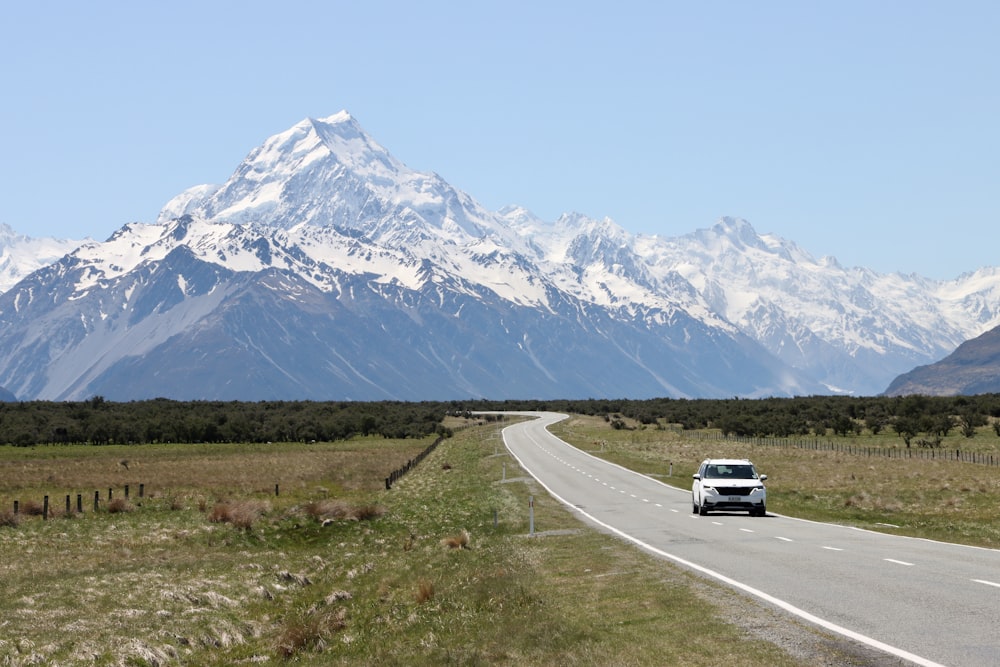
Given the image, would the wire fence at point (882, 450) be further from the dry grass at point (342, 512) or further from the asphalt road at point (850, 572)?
the dry grass at point (342, 512)

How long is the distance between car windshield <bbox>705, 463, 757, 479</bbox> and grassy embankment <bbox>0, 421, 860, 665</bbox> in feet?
18.1

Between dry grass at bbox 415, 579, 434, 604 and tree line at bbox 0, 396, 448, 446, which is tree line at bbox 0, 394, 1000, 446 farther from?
dry grass at bbox 415, 579, 434, 604

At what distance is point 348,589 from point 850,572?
38.9ft

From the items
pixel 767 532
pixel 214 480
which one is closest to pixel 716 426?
pixel 214 480

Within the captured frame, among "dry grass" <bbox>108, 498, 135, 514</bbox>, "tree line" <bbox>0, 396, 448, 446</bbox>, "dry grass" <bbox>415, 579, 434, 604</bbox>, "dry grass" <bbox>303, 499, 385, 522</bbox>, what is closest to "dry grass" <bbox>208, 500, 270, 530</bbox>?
"dry grass" <bbox>303, 499, 385, 522</bbox>

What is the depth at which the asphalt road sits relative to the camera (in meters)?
14.8

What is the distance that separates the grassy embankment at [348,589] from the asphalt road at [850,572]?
3.31ft

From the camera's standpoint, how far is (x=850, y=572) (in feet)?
70.5

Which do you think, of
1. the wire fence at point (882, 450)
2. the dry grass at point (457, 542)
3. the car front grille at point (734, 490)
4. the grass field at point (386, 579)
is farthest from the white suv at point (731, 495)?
the wire fence at point (882, 450)

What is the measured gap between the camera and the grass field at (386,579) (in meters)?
17.3

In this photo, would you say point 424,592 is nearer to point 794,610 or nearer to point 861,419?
point 794,610

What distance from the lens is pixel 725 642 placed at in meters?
15.3

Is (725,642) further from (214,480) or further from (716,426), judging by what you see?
(716,426)

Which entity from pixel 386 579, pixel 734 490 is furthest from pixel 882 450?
pixel 386 579
